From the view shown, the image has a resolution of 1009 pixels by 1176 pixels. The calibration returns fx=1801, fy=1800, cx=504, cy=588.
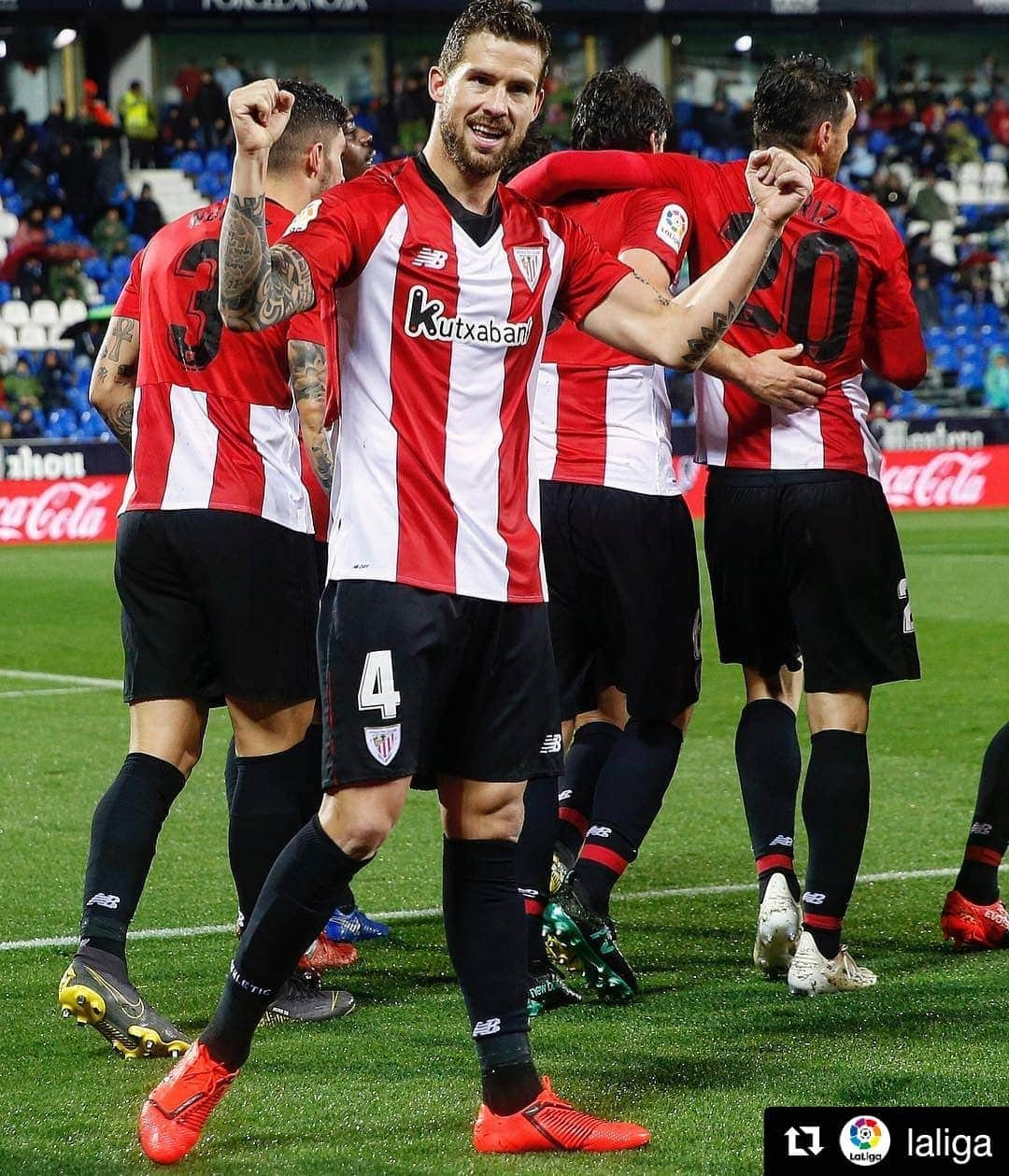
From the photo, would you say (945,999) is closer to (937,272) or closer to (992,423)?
(992,423)

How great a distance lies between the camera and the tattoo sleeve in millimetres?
2822

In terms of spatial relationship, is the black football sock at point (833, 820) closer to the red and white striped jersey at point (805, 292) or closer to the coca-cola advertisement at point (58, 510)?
the red and white striped jersey at point (805, 292)

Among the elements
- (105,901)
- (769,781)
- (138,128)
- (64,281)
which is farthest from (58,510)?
(105,901)

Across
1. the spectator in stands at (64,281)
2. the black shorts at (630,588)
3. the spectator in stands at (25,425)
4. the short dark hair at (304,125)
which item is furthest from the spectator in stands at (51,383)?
the short dark hair at (304,125)

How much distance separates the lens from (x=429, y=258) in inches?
122

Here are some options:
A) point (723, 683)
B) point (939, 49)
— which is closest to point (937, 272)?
point (939, 49)

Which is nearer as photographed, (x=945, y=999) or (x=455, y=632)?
(x=455, y=632)

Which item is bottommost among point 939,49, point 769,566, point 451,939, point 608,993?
point 608,993

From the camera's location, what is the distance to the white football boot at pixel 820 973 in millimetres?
4055

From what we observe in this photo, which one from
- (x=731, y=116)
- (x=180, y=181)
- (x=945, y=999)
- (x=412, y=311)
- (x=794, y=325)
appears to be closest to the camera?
(x=412, y=311)

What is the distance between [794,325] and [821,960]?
1.48 metres

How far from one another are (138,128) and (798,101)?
76.4 ft

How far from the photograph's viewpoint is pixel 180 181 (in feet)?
85.1

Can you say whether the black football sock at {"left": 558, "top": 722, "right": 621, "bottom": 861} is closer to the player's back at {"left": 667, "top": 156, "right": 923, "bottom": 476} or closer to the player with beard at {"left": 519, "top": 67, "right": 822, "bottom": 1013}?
the player with beard at {"left": 519, "top": 67, "right": 822, "bottom": 1013}
